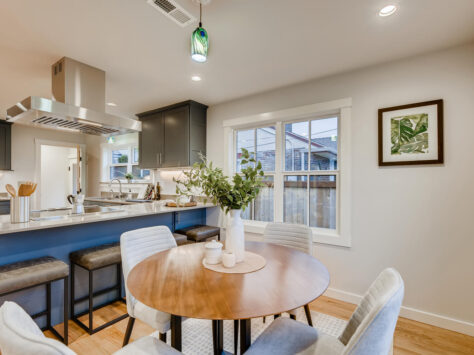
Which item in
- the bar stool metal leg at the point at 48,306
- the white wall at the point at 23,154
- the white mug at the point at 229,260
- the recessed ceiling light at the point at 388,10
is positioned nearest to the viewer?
the white mug at the point at 229,260

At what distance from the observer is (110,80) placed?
9.27 ft

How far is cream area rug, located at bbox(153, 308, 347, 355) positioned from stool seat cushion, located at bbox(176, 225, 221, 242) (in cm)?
99

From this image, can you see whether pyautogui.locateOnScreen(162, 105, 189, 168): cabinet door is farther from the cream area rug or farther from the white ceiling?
the cream area rug

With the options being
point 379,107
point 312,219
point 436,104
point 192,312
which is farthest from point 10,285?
point 436,104

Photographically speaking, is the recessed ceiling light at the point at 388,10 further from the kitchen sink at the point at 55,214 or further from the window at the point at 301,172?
the kitchen sink at the point at 55,214

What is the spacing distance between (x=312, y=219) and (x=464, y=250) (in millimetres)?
1397

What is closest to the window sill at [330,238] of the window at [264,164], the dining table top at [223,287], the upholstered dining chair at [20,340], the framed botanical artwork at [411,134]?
the window at [264,164]

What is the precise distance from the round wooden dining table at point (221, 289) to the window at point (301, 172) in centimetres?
148

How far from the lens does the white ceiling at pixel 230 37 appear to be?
Result: 166 cm

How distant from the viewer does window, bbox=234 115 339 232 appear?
287 centimetres

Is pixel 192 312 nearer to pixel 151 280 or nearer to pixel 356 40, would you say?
pixel 151 280

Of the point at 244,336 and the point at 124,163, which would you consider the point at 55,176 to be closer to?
the point at 124,163

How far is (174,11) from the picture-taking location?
1643 millimetres

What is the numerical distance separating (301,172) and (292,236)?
3.77 feet
